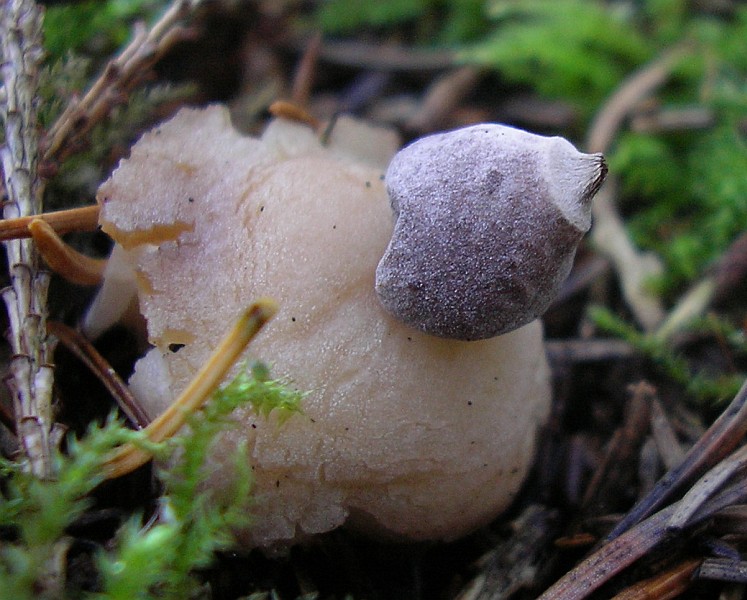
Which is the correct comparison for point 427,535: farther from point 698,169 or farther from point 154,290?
point 698,169

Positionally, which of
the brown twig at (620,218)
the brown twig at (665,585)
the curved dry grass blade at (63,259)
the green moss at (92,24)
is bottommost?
the brown twig at (665,585)

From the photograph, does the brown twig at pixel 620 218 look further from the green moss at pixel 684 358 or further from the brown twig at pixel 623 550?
the brown twig at pixel 623 550

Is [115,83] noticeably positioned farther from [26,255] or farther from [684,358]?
[684,358]

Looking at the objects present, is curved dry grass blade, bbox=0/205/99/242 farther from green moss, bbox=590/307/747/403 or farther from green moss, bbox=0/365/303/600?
green moss, bbox=590/307/747/403

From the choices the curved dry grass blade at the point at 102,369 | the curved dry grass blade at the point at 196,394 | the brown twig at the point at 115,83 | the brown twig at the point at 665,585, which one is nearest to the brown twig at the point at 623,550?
the brown twig at the point at 665,585

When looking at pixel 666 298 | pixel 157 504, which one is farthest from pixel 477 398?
pixel 666 298

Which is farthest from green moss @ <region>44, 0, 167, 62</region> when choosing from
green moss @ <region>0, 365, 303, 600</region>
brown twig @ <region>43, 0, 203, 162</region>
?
green moss @ <region>0, 365, 303, 600</region>

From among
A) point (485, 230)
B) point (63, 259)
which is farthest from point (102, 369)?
point (485, 230)
